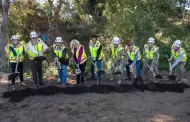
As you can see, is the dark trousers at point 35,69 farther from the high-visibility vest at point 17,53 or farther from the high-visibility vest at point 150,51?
the high-visibility vest at point 150,51

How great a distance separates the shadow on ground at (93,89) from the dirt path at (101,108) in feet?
0.83

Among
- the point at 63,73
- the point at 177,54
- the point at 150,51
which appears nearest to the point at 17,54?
the point at 63,73

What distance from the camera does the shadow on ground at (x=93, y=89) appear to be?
8352 millimetres

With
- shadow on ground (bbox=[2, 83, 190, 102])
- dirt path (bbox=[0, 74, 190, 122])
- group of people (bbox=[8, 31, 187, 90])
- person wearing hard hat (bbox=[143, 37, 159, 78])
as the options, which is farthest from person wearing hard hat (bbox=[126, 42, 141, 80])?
dirt path (bbox=[0, 74, 190, 122])

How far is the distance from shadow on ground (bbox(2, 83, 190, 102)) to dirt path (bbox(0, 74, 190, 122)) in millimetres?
254

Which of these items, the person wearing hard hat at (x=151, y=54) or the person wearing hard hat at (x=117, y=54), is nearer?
the person wearing hard hat at (x=117, y=54)

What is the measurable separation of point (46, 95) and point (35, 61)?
1267mm

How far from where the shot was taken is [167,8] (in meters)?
17.6

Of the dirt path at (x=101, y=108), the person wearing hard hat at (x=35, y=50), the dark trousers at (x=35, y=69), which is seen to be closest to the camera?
the dirt path at (x=101, y=108)

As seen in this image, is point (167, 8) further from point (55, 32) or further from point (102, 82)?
point (102, 82)

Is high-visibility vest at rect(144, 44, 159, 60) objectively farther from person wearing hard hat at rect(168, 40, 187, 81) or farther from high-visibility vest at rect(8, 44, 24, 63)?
high-visibility vest at rect(8, 44, 24, 63)

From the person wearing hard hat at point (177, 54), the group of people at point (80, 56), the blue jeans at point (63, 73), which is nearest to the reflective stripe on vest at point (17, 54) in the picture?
the group of people at point (80, 56)

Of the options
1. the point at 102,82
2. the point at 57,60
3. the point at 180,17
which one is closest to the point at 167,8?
the point at 180,17

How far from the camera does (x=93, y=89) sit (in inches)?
347
